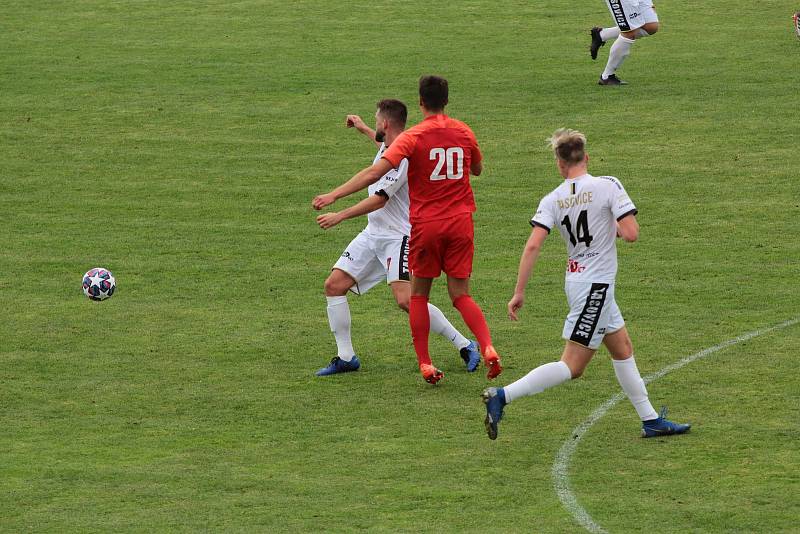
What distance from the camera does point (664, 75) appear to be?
2114 cm

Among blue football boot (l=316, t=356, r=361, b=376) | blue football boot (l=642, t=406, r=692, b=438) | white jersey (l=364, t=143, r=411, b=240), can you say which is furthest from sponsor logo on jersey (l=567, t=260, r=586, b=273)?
blue football boot (l=316, t=356, r=361, b=376)

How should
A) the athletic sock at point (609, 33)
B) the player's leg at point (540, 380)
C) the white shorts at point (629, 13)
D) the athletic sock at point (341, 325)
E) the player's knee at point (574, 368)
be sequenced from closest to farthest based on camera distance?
the player's leg at point (540, 380)
the player's knee at point (574, 368)
the athletic sock at point (341, 325)
the white shorts at point (629, 13)
the athletic sock at point (609, 33)

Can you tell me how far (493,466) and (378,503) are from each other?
933mm

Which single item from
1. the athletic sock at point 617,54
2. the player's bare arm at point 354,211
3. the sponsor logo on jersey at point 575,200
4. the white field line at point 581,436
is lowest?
the white field line at point 581,436

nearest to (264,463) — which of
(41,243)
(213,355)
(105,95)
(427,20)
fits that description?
(213,355)

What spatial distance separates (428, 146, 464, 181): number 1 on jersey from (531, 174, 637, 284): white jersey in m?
1.32

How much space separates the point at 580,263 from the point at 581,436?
3.94ft

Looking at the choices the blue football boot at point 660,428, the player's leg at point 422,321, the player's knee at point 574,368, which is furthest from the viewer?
the player's leg at point 422,321

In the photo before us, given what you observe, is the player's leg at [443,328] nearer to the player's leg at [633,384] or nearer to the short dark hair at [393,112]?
the short dark hair at [393,112]

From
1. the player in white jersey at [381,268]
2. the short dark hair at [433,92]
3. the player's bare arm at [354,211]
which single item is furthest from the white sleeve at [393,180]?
the short dark hair at [433,92]

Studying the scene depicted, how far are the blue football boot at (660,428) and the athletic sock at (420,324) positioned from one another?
6.42 feet

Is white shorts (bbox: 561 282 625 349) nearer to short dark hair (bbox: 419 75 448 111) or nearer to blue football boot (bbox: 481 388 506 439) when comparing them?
blue football boot (bbox: 481 388 506 439)

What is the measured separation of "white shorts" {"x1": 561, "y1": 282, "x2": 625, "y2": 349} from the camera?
330 inches

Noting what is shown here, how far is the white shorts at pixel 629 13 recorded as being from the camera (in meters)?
20.1
